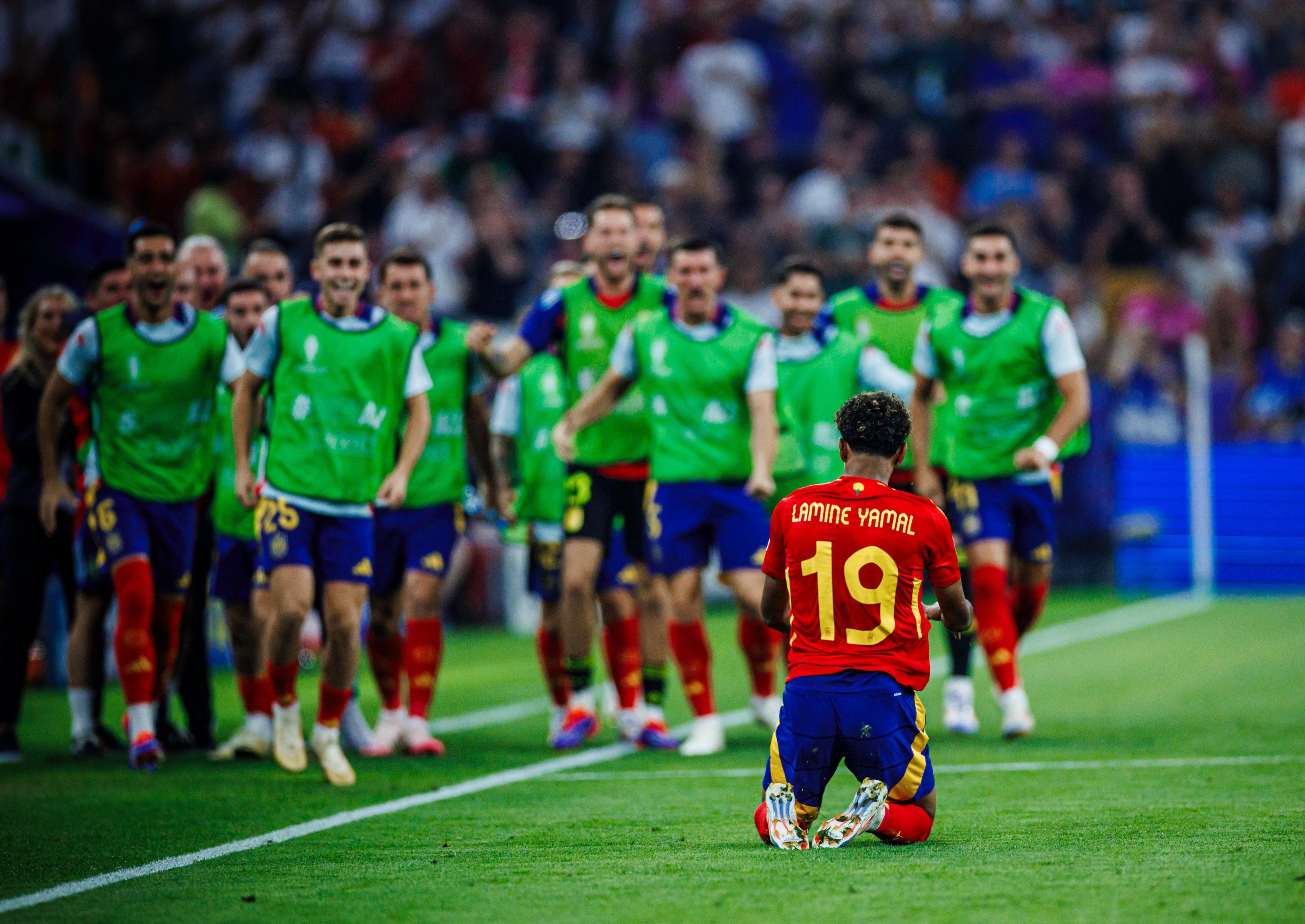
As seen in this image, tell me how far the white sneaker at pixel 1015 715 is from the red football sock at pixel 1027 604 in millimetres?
581

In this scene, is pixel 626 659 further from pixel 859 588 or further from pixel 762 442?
pixel 859 588

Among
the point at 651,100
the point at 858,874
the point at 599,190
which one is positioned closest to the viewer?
the point at 858,874

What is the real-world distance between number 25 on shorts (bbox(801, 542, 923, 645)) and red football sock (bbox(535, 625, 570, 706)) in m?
3.89

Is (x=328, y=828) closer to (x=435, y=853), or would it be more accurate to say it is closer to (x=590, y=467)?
(x=435, y=853)

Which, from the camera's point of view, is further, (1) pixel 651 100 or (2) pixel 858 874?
(1) pixel 651 100

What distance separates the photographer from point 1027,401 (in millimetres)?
9070

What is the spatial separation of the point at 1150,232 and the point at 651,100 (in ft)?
19.3

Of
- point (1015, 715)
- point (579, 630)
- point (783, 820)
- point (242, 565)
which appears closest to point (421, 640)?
point (579, 630)

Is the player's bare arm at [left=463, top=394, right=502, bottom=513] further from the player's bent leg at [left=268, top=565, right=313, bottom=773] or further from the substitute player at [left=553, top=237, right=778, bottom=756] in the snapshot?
the player's bent leg at [left=268, top=565, right=313, bottom=773]

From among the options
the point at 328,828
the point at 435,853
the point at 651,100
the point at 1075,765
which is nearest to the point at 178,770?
the point at 328,828

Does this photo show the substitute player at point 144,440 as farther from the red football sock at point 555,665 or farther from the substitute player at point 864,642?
the substitute player at point 864,642

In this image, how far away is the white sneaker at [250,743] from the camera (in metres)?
8.56

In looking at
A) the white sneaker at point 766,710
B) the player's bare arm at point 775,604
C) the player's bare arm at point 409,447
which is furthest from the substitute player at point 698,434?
the player's bare arm at point 775,604

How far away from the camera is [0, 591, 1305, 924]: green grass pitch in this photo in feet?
15.3
